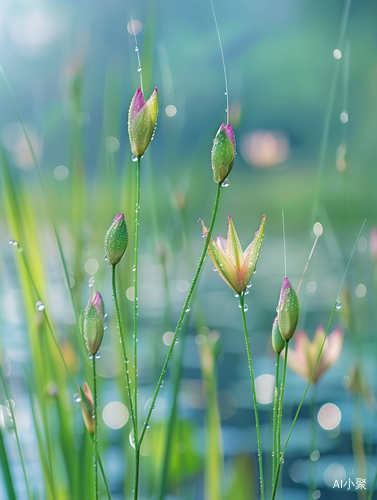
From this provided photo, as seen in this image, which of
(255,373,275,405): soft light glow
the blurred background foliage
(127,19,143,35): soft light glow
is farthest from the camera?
(255,373,275,405): soft light glow

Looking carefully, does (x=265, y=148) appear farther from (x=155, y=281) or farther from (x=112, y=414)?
(x=155, y=281)

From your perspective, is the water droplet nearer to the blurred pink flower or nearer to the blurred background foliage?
the blurred background foliage

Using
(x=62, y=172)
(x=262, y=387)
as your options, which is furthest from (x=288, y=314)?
(x=262, y=387)

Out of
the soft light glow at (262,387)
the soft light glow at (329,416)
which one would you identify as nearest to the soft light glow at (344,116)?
the soft light glow at (329,416)

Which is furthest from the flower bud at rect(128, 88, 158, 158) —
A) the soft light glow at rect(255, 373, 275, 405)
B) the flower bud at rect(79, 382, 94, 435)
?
the soft light glow at rect(255, 373, 275, 405)

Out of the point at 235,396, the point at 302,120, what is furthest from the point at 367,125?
the point at 235,396
